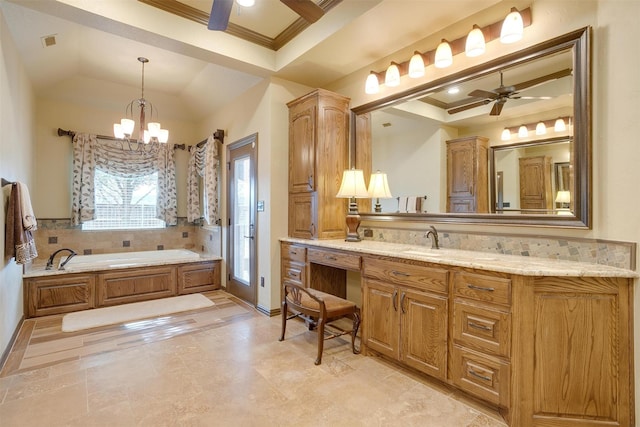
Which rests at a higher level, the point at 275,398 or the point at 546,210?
the point at 546,210

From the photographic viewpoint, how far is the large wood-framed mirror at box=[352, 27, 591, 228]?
2.08m

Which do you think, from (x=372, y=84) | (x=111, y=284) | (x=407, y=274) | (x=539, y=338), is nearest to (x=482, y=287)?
(x=539, y=338)

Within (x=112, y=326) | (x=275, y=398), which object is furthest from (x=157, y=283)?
(x=275, y=398)

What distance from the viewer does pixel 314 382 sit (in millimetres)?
2324

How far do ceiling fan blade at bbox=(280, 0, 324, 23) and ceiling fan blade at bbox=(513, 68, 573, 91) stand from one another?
1.54 meters

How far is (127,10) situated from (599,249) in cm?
387

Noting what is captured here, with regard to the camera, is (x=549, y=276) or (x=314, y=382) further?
(x=314, y=382)

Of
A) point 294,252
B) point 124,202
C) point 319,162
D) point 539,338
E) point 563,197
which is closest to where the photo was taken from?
point 539,338

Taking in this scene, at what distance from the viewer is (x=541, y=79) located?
2.27m

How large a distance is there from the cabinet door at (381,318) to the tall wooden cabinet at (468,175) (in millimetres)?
920

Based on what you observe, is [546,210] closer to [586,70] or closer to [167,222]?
[586,70]

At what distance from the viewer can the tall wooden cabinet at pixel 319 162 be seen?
3488 millimetres

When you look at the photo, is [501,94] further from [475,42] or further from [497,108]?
[475,42]

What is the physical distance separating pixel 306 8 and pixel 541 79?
5.53 feet
